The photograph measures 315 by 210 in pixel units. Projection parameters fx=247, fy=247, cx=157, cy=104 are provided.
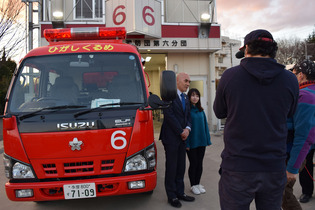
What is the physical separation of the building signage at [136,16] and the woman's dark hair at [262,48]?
7399mm

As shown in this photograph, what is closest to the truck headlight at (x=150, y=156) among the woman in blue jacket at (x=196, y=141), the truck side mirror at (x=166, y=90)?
the truck side mirror at (x=166, y=90)

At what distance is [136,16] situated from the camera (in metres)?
8.79

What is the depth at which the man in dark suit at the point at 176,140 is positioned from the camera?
364 cm

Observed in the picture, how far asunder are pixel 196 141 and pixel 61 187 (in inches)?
83.1

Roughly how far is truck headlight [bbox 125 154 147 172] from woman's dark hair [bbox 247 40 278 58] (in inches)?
72.6

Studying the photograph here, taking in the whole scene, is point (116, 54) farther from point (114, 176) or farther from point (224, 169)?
point (224, 169)

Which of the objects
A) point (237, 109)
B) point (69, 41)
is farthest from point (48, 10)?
point (237, 109)

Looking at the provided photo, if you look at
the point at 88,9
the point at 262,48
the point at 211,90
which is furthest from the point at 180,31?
the point at 262,48

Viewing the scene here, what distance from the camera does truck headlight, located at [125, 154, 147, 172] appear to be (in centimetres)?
Result: 300

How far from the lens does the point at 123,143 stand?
2.98 metres

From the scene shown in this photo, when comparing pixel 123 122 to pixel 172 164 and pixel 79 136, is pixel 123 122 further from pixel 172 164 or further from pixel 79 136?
pixel 172 164

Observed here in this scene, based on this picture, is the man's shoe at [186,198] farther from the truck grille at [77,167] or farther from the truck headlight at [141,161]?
the truck grille at [77,167]

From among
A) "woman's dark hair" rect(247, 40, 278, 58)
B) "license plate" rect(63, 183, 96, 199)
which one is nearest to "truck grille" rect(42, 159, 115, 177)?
"license plate" rect(63, 183, 96, 199)

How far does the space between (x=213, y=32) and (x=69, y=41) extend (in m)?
7.02
